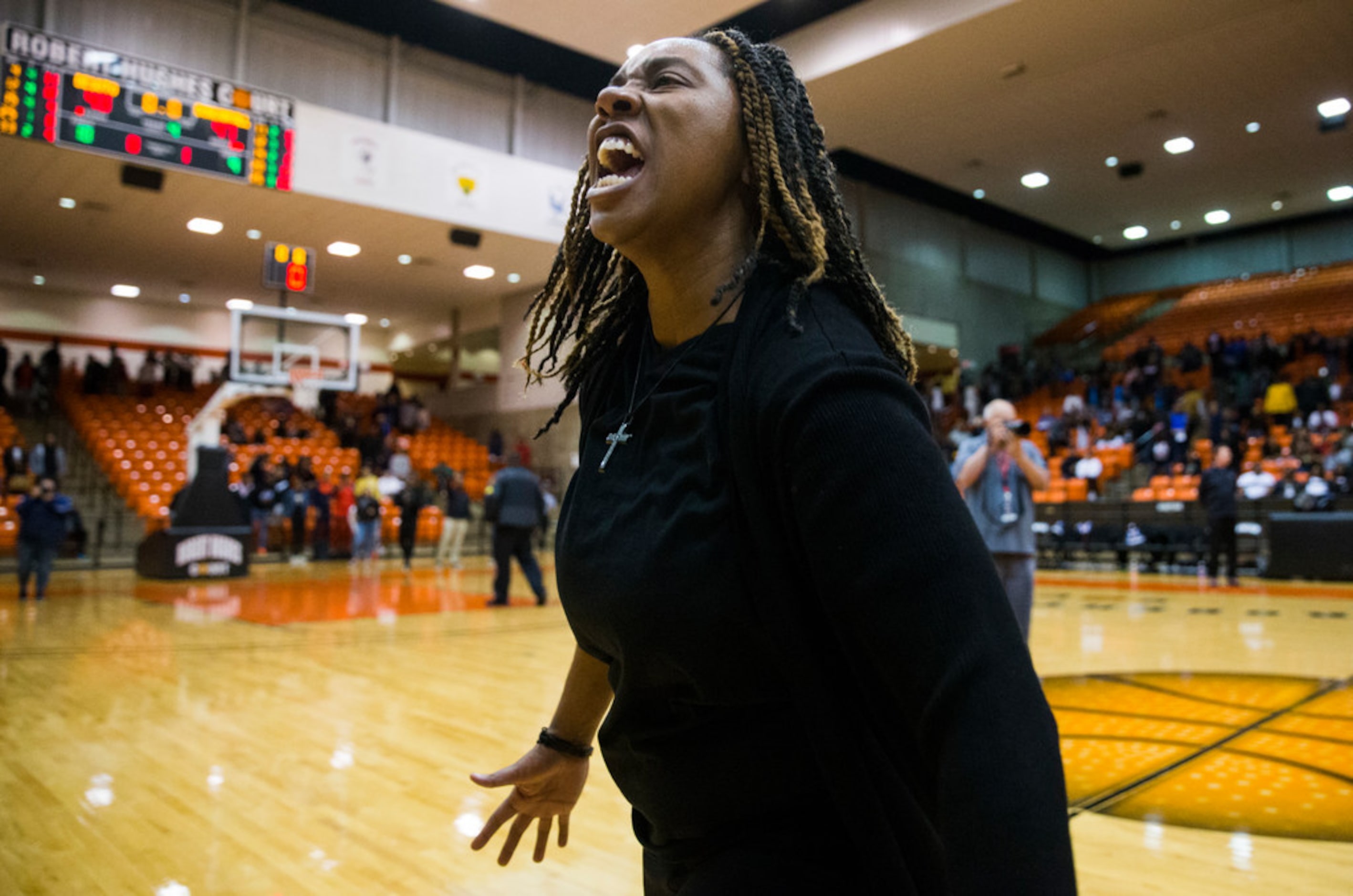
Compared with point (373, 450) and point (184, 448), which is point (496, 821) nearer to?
point (184, 448)

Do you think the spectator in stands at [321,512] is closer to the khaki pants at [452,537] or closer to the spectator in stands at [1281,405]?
the khaki pants at [452,537]

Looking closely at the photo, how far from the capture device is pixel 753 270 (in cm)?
99

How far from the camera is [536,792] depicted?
1348 millimetres

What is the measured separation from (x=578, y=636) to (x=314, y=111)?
13.0m

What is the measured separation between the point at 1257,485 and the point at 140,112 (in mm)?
15822

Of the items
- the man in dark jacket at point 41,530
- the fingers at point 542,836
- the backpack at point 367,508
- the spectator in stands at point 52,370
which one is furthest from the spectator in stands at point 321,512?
the fingers at point 542,836

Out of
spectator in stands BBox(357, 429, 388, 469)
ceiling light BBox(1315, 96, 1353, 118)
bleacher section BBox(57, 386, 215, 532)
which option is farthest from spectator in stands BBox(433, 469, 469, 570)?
ceiling light BBox(1315, 96, 1353, 118)

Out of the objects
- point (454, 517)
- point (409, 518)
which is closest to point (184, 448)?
point (409, 518)

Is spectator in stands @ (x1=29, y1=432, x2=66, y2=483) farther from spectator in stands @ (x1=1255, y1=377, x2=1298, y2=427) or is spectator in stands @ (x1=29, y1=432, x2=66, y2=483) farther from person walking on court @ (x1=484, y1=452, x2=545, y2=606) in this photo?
spectator in stands @ (x1=1255, y1=377, x2=1298, y2=427)

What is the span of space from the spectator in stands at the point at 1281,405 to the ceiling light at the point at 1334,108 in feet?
15.1

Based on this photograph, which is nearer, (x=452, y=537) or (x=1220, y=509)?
(x=1220, y=509)

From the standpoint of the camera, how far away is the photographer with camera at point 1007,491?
4496 millimetres

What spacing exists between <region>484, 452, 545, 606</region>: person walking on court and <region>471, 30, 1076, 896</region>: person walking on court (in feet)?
26.7

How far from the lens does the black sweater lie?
66 centimetres
